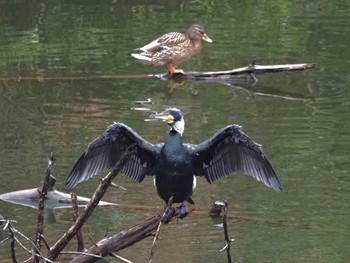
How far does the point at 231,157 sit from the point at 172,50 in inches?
233

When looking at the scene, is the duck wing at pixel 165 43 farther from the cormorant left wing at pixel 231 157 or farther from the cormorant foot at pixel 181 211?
the cormorant foot at pixel 181 211

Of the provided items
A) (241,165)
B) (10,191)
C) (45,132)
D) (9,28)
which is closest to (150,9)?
(9,28)

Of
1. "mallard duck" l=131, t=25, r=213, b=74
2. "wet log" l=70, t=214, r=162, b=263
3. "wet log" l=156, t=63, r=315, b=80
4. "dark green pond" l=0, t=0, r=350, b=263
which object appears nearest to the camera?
"wet log" l=70, t=214, r=162, b=263

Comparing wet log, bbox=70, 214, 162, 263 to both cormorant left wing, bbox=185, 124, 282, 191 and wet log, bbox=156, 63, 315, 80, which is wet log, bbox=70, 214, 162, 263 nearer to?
cormorant left wing, bbox=185, 124, 282, 191

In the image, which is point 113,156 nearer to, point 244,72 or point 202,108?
point 202,108

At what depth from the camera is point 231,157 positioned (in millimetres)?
6586

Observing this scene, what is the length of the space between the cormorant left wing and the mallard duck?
19.1 ft

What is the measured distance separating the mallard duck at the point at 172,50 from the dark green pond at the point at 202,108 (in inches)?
11.6

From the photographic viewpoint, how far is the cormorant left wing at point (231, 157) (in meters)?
6.43

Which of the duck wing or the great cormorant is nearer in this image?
the great cormorant

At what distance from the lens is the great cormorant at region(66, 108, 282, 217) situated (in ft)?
20.7

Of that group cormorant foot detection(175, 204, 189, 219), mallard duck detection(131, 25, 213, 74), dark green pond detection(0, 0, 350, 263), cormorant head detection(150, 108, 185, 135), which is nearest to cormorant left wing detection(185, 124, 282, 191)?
cormorant head detection(150, 108, 185, 135)

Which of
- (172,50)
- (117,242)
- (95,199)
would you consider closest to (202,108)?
(172,50)

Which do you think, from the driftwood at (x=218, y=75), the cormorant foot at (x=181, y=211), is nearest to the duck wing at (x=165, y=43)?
the driftwood at (x=218, y=75)
